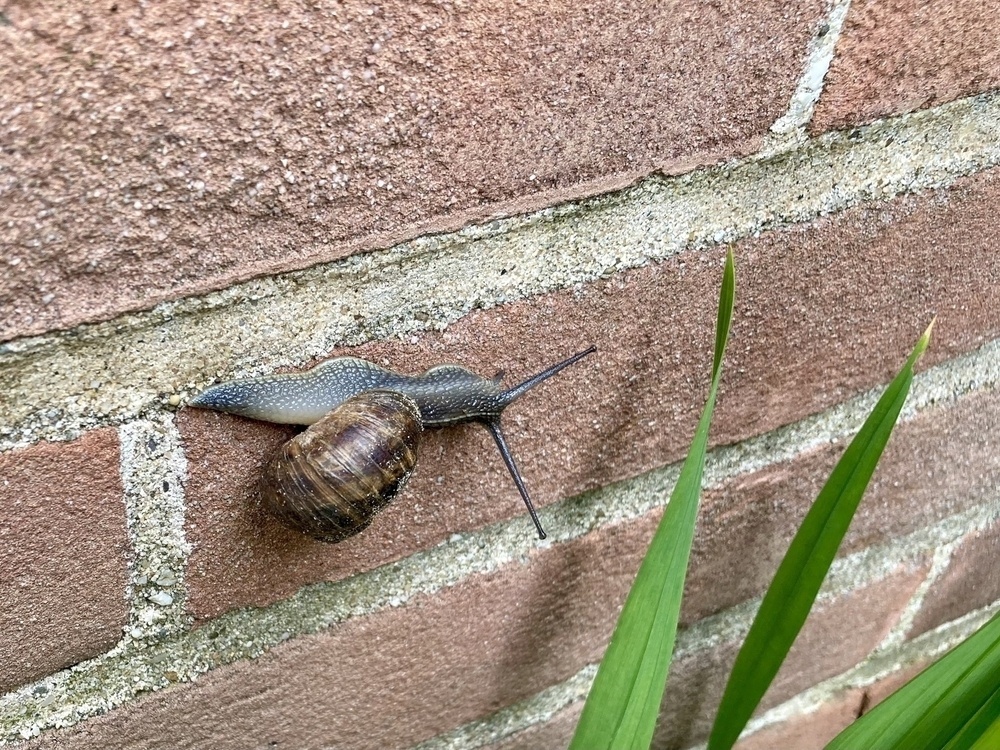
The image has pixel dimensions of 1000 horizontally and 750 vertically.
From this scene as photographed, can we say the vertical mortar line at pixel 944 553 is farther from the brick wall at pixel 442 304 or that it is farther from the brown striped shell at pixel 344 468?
the brown striped shell at pixel 344 468

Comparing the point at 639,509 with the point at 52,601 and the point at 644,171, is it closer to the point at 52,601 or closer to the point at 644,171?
the point at 644,171

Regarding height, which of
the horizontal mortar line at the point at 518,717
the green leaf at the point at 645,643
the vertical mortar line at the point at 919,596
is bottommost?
the horizontal mortar line at the point at 518,717

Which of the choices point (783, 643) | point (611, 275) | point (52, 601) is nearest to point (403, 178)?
point (611, 275)

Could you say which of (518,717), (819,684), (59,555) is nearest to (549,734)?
(518,717)

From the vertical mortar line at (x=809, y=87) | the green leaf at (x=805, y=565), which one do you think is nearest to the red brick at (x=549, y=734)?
the green leaf at (x=805, y=565)

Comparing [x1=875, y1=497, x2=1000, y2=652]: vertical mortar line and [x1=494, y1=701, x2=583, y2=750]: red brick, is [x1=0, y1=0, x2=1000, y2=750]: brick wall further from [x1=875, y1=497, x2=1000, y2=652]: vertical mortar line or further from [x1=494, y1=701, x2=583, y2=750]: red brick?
[x1=875, y1=497, x2=1000, y2=652]: vertical mortar line

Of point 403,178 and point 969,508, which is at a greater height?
point 403,178
